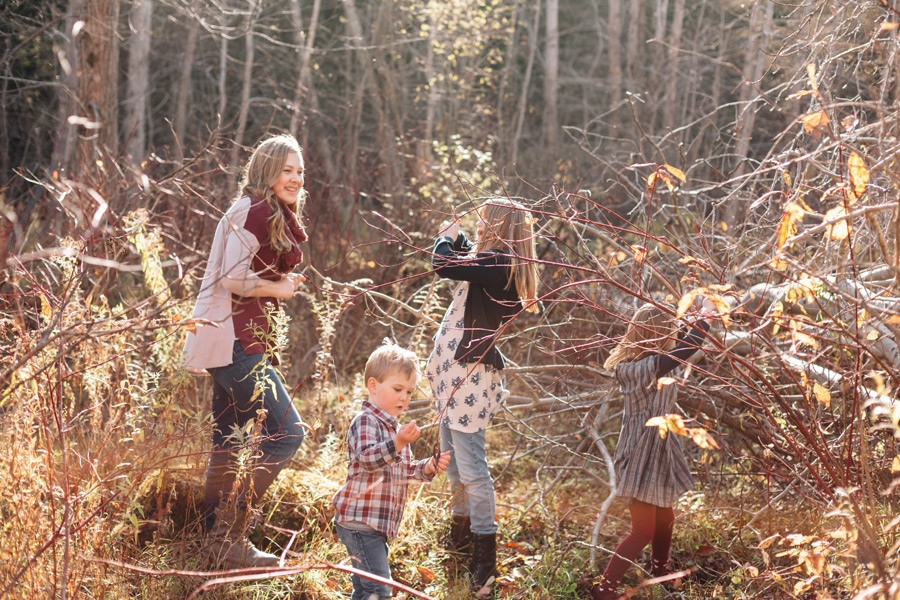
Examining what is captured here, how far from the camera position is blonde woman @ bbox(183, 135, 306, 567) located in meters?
2.80

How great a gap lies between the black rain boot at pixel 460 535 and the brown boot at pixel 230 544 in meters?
0.80

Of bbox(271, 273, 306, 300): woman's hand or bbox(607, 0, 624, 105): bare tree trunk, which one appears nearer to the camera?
bbox(271, 273, 306, 300): woman's hand

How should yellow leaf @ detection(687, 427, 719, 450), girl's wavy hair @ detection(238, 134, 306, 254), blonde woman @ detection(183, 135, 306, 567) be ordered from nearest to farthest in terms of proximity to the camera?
yellow leaf @ detection(687, 427, 719, 450) → blonde woman @ detection(183, 135, 306, 567) → girl's wavy hair @ detection(238, 134, 306, 254)

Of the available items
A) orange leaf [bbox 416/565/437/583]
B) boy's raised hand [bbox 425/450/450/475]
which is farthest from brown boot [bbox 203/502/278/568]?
boy's raised hand [bbox 425/450/450/475]

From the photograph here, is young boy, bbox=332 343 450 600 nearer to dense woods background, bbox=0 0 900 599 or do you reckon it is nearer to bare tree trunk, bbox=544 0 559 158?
dense woods background, bbox=0 0 900 599

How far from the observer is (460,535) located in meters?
3.33

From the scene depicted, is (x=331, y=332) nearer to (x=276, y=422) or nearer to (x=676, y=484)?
(x=276, y=422)

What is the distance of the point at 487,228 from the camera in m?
2.99

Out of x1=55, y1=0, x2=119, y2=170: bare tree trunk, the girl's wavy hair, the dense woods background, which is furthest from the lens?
x1=55, y1=0, x2=119, y2=170: bare tree trunk

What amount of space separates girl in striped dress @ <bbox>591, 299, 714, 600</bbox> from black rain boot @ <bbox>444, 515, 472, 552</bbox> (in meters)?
0.62

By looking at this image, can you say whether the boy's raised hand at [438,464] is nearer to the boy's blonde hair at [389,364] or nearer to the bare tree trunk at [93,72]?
the boy's blonde hair at [389,364]

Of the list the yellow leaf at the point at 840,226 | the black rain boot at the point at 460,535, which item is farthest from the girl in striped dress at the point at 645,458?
the yellow leaf at the point at 840,226

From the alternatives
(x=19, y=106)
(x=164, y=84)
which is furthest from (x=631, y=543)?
(x=164, y=84)

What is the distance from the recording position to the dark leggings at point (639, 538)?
2861mm
